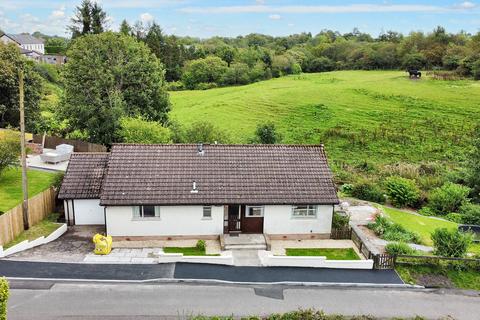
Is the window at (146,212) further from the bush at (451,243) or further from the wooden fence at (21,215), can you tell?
the bush at (451,243)

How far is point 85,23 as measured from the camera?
67312 millimetres

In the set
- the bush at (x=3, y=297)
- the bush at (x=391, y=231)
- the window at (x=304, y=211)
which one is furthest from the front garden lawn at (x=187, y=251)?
the bush at (x=391, y=231)

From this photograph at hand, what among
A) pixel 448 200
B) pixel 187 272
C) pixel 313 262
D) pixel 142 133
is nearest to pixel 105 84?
pixel 142 133

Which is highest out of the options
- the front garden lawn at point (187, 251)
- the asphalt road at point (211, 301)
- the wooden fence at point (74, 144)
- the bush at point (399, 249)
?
the wooden fence at point (74, 144)

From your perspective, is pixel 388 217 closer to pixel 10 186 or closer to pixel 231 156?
pixel 231 156

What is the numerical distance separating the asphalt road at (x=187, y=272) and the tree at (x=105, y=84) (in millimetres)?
21447

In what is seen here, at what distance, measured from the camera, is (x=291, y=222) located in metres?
25.6

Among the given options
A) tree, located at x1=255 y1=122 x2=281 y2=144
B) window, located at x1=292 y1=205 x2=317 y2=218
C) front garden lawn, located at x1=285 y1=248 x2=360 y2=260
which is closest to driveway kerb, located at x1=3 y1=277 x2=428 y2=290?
front garden lawn, located at x1=285 y1=248 x2=360 y2=260

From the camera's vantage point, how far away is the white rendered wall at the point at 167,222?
963 inches

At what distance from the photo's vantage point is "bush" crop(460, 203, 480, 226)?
29.5 metres

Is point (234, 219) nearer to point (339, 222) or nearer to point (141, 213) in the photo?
point (141, 213)

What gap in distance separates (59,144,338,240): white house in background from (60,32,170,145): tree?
1446cm

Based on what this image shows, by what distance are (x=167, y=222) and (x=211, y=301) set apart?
6.67 metres

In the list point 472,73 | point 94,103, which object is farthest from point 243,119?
point 472,73
